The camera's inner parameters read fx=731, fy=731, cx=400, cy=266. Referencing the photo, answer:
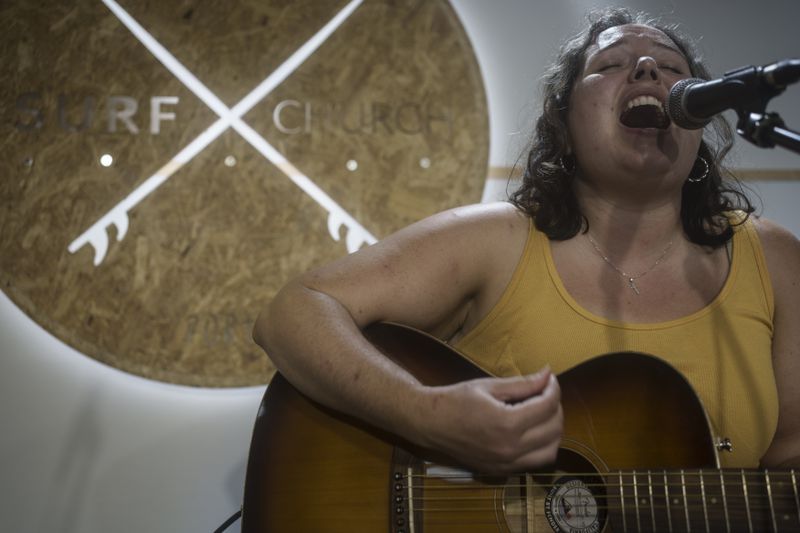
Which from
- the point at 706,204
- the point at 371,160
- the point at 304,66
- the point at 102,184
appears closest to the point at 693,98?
the point at 706,204

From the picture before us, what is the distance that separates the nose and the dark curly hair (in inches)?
7.2

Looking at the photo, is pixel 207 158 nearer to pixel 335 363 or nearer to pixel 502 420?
pixel 335 363

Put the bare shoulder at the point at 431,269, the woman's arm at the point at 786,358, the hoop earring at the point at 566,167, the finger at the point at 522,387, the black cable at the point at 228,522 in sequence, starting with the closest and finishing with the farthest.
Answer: the finger at the point at 522,387 < the bare shoulder at the point at 431,269 < the woman's arm at the point at 786,358 < the hoop earring at the point at 566,167 < the black cable at the point at 228,522

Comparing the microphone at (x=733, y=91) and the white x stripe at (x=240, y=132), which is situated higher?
the white x stripe at (x=240, y=132)

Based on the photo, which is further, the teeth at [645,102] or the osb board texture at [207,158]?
the osb board texture at [207,158]

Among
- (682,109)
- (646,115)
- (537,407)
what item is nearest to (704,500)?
(537,407)

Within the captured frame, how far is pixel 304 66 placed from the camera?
6.09 feet

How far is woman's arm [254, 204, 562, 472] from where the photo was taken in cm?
94

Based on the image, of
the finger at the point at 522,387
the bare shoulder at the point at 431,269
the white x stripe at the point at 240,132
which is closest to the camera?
the finger at the point at 522,387

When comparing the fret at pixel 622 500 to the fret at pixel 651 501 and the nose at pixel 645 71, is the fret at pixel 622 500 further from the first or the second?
the nose at pixel 645 71

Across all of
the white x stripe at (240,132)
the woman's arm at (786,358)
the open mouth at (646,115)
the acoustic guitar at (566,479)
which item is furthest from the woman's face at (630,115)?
the white x stripe at (240,132)

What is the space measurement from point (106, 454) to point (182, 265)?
47 centimetres

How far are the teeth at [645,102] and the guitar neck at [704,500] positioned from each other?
0.63 meters

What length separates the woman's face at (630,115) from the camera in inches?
50.9
